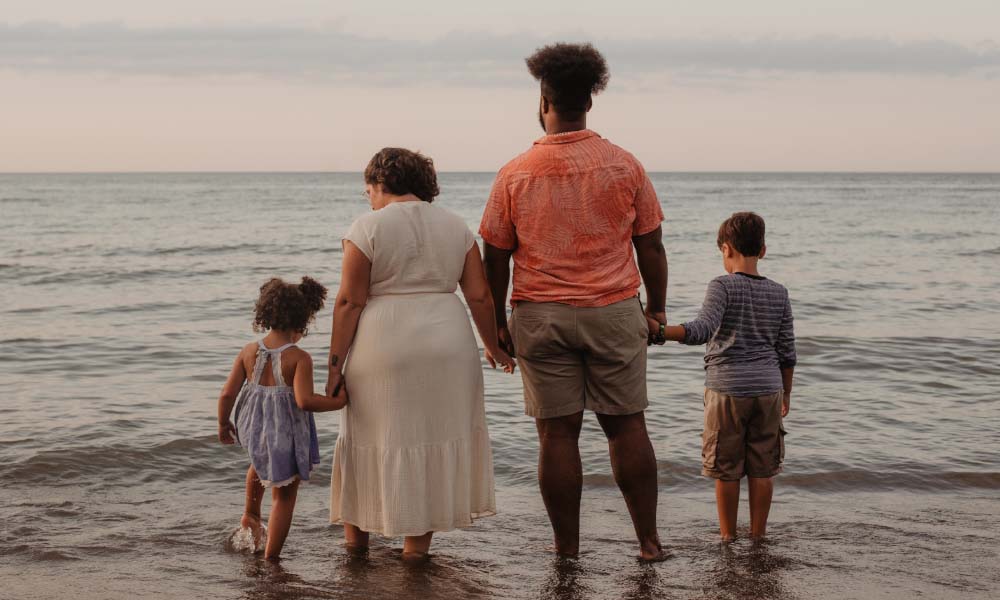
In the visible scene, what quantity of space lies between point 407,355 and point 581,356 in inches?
26.9

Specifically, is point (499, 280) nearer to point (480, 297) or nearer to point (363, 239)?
point (480, 297)

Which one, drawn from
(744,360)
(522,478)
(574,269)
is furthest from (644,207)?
(522,478)

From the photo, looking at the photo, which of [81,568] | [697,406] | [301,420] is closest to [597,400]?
[301,420]

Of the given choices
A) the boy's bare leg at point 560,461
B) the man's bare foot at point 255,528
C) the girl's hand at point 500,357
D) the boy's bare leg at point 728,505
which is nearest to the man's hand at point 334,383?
the girl's hand at point 500,357

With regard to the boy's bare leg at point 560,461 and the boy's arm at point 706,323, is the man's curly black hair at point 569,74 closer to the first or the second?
the boy's arm at point 706,323

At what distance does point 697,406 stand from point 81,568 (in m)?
4.74

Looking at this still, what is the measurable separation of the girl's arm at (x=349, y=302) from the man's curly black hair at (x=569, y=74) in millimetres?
959

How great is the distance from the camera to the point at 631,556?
13.9 ft

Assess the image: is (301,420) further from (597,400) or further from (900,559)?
(900,559)

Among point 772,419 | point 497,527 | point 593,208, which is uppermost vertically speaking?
point 593,208

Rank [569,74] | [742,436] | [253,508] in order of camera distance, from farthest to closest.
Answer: [253,508], [742,436], [569,74]

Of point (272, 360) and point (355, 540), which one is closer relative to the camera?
point (272, 360)

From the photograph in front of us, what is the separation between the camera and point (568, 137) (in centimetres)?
368

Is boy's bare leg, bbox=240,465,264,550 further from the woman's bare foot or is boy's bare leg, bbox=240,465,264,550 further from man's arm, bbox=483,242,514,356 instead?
man's arm, bbox=483,242,514,356
